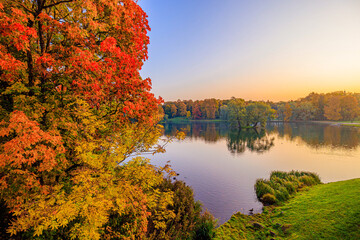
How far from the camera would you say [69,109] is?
22.2 ft

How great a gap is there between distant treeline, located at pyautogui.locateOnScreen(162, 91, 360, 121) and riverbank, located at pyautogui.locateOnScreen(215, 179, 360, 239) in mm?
80384

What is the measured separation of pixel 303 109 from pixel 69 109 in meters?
176

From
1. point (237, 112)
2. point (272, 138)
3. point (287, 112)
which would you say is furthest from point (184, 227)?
point (287, 112)

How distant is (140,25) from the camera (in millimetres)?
7961

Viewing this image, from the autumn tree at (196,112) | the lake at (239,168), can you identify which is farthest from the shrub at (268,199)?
the autumn tree at (196,112)

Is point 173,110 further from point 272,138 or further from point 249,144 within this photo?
point 249,144

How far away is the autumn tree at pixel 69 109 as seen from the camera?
522 cm

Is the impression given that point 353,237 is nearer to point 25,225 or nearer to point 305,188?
point 305,188

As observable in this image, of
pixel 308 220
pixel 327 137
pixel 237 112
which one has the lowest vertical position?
pixel 327 137

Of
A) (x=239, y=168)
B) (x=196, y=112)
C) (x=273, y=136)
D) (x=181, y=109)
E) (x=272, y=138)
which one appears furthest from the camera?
(x=181, y=109)

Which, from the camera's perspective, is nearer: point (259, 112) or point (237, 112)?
point (259, 112)

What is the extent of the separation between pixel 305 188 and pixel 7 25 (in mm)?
25384

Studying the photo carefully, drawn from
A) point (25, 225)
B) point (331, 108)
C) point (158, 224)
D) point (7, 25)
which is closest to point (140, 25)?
point (7, 25)

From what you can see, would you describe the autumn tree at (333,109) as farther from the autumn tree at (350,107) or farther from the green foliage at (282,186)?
the green foliage at (282,186)
